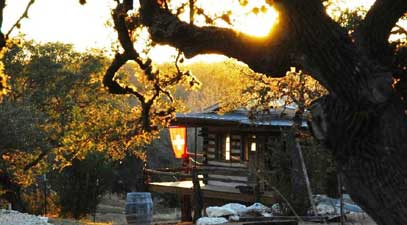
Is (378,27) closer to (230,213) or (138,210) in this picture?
(138,210)

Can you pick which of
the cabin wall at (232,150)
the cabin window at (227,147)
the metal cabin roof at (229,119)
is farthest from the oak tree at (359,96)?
the cabin window at (227,147)

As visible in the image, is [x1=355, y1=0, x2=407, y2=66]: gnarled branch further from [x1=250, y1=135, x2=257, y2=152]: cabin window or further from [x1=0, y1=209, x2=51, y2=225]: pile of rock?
[x1=250, y1=135, x2=257, y2=152]: cabin window

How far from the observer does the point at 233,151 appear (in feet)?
74.6

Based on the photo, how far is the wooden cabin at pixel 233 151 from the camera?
1789cm

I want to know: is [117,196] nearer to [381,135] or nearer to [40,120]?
[40,120]

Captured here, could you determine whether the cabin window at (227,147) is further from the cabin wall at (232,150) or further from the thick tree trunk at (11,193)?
the thick tree trunk at (11,193)

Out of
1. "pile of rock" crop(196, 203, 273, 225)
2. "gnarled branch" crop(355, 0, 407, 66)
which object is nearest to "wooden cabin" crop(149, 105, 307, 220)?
"pile of rock" crop(196, 203, 273, 225)

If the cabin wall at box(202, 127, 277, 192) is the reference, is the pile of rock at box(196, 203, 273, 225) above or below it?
below

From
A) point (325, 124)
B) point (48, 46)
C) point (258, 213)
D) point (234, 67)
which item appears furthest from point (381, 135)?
point (48, 46)

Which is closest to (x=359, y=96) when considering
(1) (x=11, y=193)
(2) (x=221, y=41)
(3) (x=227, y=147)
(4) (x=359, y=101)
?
(4) (x=359, y=101)

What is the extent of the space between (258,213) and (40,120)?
9.79m

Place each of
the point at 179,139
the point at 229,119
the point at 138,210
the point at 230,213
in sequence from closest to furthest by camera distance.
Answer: the point at 138,210 < the point at 230,213 < the point at 229,119 < the point at 179,139

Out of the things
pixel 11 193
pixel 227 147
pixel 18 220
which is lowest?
pixel 18 220

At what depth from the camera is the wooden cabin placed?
17.9 metres
